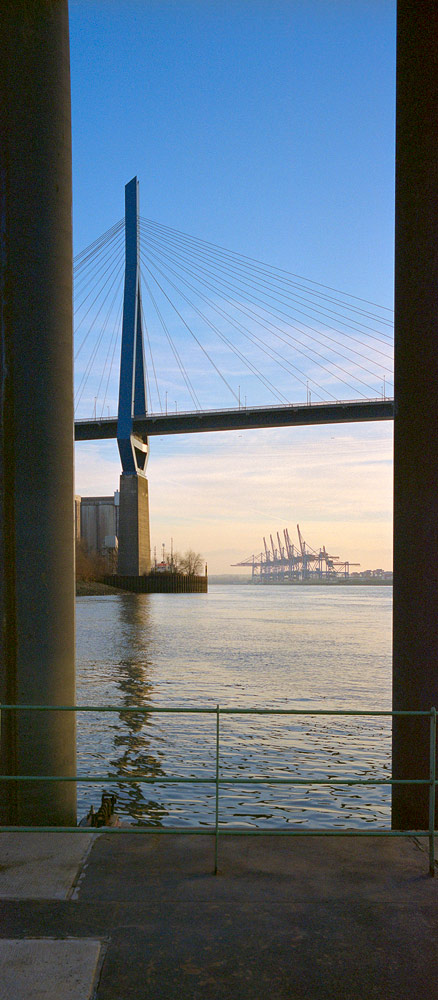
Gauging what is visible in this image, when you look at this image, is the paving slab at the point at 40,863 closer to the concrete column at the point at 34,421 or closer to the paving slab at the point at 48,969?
the concrete column at the point at 34,421

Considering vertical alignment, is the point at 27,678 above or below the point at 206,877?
above

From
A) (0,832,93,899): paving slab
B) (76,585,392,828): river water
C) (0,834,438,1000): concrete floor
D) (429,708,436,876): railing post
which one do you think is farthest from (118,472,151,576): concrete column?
(429,708,436,876): railing post

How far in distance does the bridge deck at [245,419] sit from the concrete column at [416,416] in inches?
2178

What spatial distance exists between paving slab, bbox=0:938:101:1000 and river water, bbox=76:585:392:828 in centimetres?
322

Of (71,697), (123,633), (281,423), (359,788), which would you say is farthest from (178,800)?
(281,423)

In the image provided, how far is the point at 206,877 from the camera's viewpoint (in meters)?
4.41

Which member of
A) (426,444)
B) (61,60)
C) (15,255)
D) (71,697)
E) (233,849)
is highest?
(61,60)

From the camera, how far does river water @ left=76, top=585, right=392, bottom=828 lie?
984cm

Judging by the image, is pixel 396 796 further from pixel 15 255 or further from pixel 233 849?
pixel 15 255

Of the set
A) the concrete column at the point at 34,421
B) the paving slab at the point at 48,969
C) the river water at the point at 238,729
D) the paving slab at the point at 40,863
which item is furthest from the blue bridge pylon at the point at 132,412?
the paving slab at the point at 48,969

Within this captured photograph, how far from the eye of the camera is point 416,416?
18.0 ft

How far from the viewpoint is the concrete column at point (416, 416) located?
534 cm

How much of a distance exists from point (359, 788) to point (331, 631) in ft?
101

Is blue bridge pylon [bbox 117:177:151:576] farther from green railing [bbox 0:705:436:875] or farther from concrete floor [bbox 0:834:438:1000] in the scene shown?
concrete floor [bbox 0:834:438:1000]
